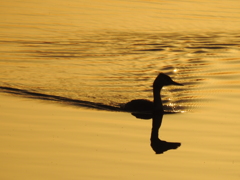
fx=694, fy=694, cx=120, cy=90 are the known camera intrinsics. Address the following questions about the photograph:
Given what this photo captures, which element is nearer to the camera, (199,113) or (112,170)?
(112,170)

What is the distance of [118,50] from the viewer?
76.1 ft

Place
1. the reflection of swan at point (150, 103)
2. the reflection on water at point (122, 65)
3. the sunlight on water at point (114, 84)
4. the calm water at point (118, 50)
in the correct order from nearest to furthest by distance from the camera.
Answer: the sunlight on water at point (114, 84), the reflection of swan at point (150, 103), the reflection on water at point (122, 65), the calm water at point (118, 50)

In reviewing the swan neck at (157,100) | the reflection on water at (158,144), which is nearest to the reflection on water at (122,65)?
the swan neck at (157,100)

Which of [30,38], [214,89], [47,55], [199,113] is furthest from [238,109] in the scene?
[30,38]

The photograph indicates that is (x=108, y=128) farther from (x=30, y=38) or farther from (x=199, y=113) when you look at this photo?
(x=30, y=38)

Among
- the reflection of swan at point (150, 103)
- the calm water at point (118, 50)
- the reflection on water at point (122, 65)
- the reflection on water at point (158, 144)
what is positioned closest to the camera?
the reflection on water at point (158, 144)

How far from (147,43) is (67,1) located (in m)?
7.95

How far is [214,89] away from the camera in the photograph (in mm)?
18297

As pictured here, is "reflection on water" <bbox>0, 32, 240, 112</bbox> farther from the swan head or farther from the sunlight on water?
the swan head

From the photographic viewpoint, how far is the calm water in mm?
18438

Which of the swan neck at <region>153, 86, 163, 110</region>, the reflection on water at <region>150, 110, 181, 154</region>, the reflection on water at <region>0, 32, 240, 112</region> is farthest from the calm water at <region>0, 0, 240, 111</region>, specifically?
the reflection on water at <region>150, 110, 181, 154</region>

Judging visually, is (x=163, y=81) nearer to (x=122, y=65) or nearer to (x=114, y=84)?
(x=114, y=84)

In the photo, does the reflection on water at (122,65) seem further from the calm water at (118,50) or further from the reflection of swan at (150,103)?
the reflection of swan at (150,103)

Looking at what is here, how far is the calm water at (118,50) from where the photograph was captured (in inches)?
726
